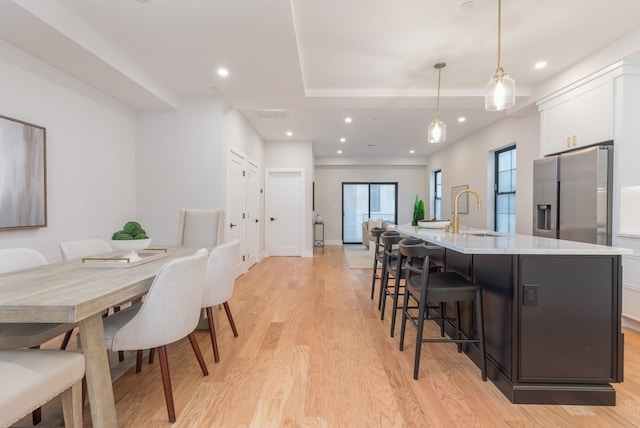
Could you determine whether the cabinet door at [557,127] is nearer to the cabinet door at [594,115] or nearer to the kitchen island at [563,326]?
the cabinet door at [594,115]

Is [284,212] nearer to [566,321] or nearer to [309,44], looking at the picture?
[309,44]

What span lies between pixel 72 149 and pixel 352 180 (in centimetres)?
731

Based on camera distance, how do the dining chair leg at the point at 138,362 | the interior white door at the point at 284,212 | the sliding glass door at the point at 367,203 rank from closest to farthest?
the dining chair leg at the point at 138,362 < the interior white door at the point at 284,212 < the sliding glass door at the point at 367,203

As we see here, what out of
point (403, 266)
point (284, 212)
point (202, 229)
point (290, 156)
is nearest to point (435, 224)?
point (403, 266)

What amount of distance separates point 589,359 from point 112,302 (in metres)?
2.53

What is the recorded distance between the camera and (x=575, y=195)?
3225 millimetres

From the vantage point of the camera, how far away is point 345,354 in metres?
2.33

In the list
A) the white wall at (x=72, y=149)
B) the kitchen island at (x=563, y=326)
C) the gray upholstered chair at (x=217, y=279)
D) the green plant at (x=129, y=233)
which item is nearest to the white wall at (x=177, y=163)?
the white wall at (x=72, y=149)

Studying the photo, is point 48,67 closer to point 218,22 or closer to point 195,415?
point 218,22

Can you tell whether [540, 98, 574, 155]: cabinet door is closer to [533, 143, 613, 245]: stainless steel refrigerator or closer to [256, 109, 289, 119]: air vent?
[533, 143, 613, 245]: stainless steel refrigerator

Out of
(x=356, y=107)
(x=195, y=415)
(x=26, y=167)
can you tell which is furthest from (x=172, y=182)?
(x=195, y=415)

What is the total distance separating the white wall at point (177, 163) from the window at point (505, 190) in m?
4.86

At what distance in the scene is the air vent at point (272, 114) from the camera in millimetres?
4875

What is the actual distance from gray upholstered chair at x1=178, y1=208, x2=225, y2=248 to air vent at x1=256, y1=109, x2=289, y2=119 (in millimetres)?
2253
